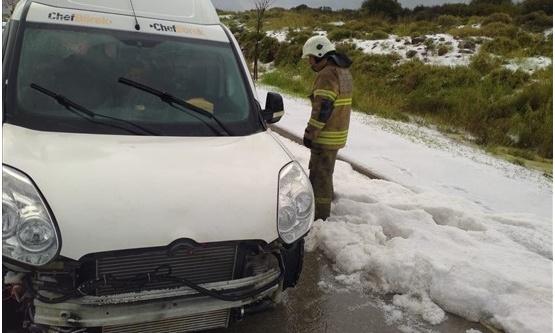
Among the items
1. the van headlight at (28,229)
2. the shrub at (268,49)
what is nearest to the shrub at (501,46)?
the shrub at (268,49)

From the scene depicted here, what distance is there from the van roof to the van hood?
1.26m

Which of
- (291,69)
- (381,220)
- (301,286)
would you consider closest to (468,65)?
(291,69)

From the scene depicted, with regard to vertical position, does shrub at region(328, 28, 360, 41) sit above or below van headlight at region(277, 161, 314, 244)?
above

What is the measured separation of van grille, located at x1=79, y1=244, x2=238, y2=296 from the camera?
95.7 inches

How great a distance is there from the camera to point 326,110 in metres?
4.66

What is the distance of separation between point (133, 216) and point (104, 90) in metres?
1.27

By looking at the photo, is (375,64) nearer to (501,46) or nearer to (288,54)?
(501,46)

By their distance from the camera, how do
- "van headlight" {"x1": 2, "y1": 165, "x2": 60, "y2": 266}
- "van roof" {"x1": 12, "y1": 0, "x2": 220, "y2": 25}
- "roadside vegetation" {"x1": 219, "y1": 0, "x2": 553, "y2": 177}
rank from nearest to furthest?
1. "van headlight" {"x1": 2, "y1": 165, "x2": 60, "y2": 266}
2. "van roof" {"x1": 12, "y1": 0, "x2": 220, "y2": 25}
3. "roadside vegetation" {"x1": 219, "y1": 0, "x2": 553, "y2": 177}

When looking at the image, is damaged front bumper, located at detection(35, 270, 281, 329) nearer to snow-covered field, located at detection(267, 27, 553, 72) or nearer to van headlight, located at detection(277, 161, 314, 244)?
van headlight, located at detection(277, 161, 314, 244)

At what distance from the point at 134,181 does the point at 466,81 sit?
16.1 m

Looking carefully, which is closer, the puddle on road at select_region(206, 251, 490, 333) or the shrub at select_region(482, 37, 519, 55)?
the puddle on road at select_region(206, 251, 490, 333)

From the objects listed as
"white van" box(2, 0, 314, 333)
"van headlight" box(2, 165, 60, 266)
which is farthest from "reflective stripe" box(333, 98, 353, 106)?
"van headlight" box(2, 165, 60, 266)

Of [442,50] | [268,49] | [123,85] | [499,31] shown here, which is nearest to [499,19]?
[499,31]

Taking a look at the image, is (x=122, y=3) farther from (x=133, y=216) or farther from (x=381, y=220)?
(x=381, y=220)
